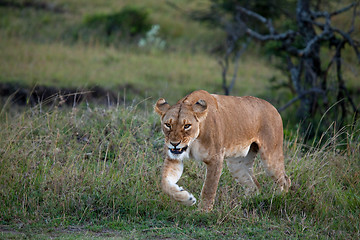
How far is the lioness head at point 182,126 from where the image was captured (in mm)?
4680

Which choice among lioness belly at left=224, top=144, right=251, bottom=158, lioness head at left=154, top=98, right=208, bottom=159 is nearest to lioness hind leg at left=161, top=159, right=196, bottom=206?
lioness head at left=154, top=98, right=208, bottom=159

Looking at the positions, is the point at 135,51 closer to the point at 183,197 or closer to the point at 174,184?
the point at 174,184

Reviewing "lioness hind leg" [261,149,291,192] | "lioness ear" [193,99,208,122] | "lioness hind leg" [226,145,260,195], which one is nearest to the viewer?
"lioness ear" [193,99,208,122]

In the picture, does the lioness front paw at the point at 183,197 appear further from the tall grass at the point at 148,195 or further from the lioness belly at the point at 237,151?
the lioness belly at the point at 237,151

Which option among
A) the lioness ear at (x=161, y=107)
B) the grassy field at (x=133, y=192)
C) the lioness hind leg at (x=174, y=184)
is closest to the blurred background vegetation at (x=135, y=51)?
the grassy field at (x=133, y=192)

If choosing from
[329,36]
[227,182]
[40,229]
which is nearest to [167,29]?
[329,36]

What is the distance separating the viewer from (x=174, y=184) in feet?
15.7

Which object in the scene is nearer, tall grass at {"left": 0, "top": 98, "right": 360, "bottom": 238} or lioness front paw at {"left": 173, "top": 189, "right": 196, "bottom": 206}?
lioness front paw at {"left": 173, "top": 189, "right": 196, "bottom": 206}

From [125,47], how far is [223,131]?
12977mm

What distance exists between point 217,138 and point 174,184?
25.2 inches

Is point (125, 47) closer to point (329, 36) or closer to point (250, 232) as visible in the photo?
point (329, 36)

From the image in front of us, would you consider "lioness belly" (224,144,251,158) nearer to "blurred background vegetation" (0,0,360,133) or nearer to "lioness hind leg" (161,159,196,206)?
"lioness hind leg" (161,159,196,206)

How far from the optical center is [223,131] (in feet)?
17.0

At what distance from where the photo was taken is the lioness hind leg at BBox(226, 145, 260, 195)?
18.9ft
